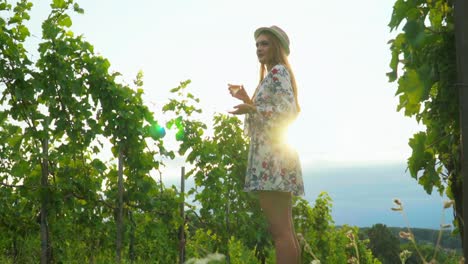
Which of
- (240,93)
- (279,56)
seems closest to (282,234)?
(240,93)

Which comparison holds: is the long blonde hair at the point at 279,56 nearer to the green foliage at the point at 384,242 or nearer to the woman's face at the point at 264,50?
the woman's face at the point at 264,50

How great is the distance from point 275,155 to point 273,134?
0.14m

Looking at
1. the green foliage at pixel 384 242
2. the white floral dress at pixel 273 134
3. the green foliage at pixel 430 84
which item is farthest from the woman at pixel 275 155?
the green foliage at pixel 384 242

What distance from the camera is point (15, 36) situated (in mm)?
4477

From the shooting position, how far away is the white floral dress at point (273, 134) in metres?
3.58

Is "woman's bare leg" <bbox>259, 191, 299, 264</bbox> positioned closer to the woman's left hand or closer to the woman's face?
the woman's left hand

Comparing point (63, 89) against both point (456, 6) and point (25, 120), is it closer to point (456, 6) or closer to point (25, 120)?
point (25, 120)

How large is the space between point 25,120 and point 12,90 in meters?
0.27

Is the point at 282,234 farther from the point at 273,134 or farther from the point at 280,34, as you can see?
the point at 280,34

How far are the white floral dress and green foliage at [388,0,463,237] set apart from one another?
3.57ft

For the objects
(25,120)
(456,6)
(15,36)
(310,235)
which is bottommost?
(310,235)

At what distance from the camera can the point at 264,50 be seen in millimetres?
3785

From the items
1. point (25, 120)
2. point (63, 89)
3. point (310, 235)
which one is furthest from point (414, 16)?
point (310, 235)

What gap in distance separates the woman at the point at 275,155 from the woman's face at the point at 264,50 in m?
0.08
